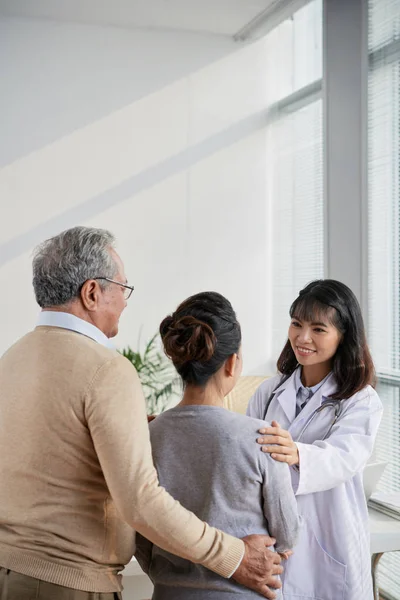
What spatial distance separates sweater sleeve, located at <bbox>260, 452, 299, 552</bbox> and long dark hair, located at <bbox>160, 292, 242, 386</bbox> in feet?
0.73

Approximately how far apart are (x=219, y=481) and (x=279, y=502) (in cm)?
14

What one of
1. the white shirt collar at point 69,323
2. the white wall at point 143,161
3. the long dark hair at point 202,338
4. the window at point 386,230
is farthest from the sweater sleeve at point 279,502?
the white wall at point 143,161

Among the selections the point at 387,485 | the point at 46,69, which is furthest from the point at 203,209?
the point at 387,485

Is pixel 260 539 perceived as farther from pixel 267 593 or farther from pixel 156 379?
pixel 156 379

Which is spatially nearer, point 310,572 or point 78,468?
point 78,468

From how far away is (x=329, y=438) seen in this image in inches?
73.7

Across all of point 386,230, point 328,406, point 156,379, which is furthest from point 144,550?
point 156,379

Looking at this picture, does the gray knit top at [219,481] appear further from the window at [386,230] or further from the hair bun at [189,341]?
the window at [386,230]

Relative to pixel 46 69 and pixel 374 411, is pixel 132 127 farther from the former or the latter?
pixel 374 411

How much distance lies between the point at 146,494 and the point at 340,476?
600 mm

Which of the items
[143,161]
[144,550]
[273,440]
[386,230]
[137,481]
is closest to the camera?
[137,481]

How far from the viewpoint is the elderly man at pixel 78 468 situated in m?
1.46

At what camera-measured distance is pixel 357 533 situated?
1882mm

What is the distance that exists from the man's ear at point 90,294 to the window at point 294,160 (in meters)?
3.32
